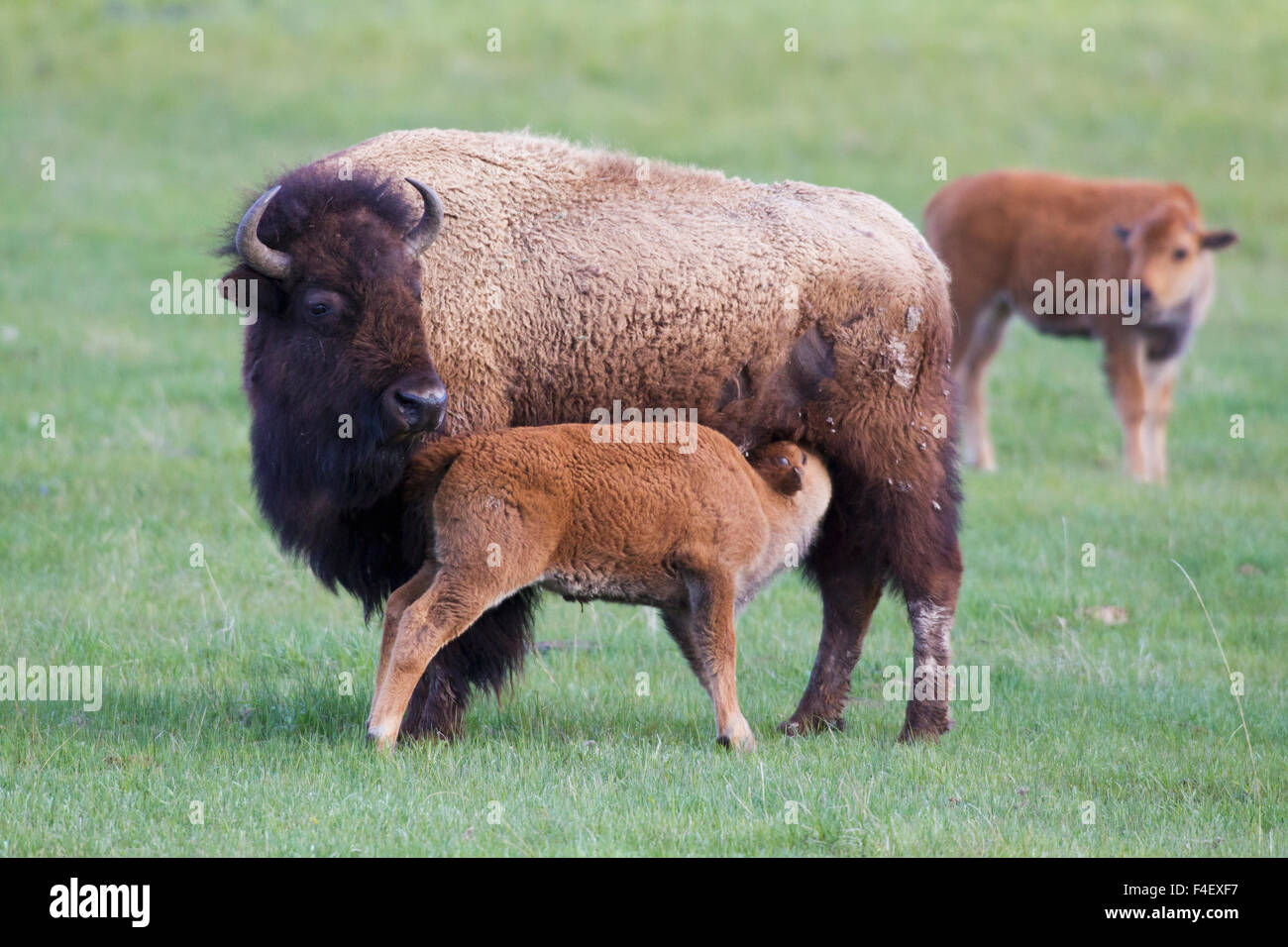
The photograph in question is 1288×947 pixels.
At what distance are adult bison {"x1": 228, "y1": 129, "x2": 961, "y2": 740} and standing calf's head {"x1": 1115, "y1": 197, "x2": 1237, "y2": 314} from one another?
7.33 m

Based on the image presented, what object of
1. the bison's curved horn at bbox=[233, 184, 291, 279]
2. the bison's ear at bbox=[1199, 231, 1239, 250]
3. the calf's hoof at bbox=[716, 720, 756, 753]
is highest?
the bison's curved horn at bbox=[233, 184, 291, 279]

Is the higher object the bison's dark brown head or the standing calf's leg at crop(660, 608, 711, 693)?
the bison's dark brown head

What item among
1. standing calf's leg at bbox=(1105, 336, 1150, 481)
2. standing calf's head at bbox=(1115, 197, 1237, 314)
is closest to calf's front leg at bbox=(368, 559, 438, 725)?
standing calf's leg at bbox=(1105, 336, 1150, 481)

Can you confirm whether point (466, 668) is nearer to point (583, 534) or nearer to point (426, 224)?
point (583, 534)

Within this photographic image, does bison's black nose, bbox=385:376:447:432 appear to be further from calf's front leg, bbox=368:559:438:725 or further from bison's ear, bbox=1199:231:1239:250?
bison's ear, bbox=1199:231:1239:250

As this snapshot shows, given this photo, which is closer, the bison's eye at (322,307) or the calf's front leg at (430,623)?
the calf's front leg at (430,623)

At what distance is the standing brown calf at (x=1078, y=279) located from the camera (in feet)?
44.7

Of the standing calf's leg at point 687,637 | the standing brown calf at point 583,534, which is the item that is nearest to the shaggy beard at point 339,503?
the standing brown calf at point 583,534

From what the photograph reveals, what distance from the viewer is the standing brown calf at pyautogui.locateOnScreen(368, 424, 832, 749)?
5891 millimetres

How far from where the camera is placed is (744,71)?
29844 mm

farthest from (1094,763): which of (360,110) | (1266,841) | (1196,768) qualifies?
(360,110)

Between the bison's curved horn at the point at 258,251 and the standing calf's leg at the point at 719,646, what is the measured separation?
2091mm

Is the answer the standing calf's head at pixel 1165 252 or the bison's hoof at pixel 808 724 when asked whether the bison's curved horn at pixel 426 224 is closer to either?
the bison's hoof at pixel 808 724

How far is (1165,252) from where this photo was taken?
13.9 meters
